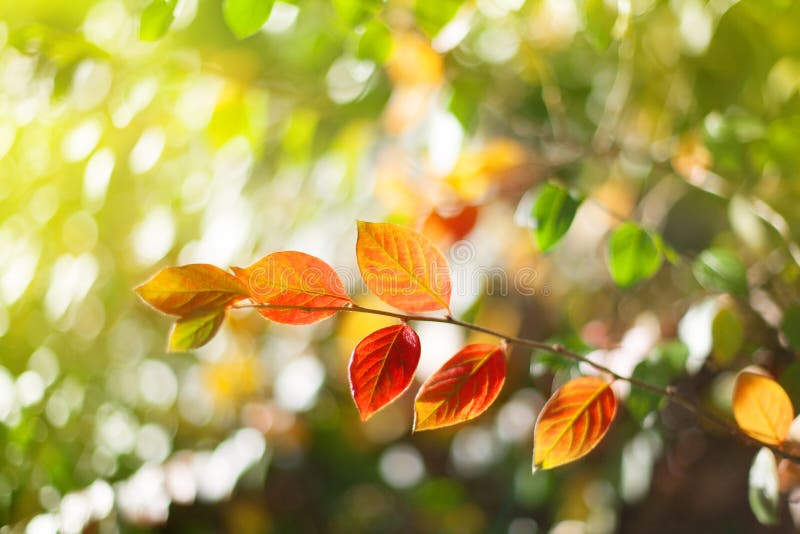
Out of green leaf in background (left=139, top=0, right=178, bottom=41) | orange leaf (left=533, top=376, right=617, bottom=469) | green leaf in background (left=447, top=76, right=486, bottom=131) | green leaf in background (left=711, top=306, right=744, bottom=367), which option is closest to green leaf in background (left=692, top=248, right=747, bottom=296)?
green leaf in background (left=711, top=306, right=744, bottom=367)

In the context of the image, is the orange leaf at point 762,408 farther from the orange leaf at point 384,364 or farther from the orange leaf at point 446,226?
the orange leaf at point 446,226

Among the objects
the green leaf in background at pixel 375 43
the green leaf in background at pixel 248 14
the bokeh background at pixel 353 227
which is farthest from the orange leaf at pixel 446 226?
the green leaf in background at pixel 248 14

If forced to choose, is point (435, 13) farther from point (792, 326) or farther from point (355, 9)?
point (792, 326)

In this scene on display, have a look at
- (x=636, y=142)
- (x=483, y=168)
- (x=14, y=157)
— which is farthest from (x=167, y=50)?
(x=636, y=142)

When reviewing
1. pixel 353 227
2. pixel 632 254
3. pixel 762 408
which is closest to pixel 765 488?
pixel 762 408

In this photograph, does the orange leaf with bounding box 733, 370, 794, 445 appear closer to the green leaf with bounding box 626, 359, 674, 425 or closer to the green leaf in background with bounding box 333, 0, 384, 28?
the green leaf with bounding box 626, 359, 674, 425

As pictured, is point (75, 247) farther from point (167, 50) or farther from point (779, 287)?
point (779, 287)

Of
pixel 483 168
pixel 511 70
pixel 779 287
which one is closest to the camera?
pixel 779 287
